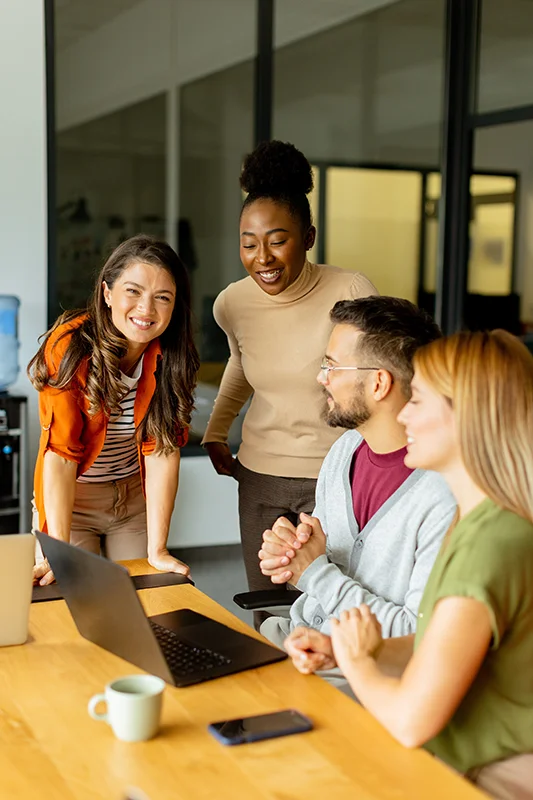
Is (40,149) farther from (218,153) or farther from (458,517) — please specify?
(458,517)

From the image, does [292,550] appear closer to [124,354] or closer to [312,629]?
[312,629]

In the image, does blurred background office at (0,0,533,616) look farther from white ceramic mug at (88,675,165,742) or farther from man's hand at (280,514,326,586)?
white ceramic mug at (88,675,165,742)

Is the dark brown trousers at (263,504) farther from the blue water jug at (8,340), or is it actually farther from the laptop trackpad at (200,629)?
the blue water jug at (8,340)

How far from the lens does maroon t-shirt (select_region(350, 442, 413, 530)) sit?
214 cm

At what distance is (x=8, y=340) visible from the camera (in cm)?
459

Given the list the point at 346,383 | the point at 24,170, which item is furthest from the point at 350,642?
the point at 24,170

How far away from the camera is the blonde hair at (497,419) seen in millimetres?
1432

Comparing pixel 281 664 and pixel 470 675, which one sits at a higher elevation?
pixel 470 675

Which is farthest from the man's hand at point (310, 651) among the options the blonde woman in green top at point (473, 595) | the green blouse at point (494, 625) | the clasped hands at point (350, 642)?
the green blouse at point (494, 625)

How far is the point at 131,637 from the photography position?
1612 millimetres

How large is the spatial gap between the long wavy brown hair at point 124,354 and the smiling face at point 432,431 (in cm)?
103

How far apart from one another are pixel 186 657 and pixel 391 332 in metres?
0.87

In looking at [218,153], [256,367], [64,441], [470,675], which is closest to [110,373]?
[64,441]

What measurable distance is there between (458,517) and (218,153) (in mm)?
4056
